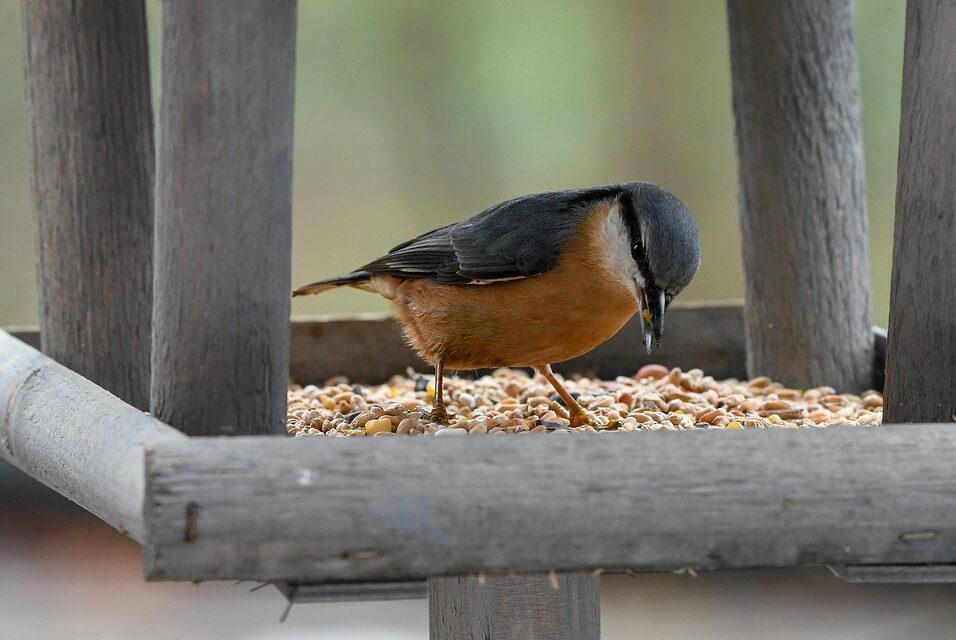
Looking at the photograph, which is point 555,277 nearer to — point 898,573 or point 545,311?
point 545,311

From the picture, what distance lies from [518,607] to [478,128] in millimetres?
6026

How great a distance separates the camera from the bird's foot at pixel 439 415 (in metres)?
3.11

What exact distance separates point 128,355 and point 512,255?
1081 millimetres

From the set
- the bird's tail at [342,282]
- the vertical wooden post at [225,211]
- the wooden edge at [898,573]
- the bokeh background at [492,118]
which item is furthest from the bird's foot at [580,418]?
the bokeh background at [492,118]

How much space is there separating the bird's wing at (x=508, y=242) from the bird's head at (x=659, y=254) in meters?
0.22

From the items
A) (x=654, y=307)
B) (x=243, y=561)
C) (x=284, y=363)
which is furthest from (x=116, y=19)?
(x=243, y=561)

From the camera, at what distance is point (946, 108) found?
7.74 feet

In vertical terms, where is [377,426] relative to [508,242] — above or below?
below

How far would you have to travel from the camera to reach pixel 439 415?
10.3 feet

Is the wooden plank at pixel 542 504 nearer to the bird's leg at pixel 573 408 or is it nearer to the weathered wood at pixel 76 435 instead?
the weathered wood at pixel 76 435

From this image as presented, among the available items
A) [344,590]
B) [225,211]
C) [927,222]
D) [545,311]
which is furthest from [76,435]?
[927,222]

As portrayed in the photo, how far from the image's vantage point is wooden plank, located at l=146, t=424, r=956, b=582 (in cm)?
178

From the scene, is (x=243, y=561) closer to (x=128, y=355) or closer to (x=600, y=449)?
(x=600, y=449)

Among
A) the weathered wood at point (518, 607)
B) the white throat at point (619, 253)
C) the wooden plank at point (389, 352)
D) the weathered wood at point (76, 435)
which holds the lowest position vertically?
the weathered wood at point (518, 607)
